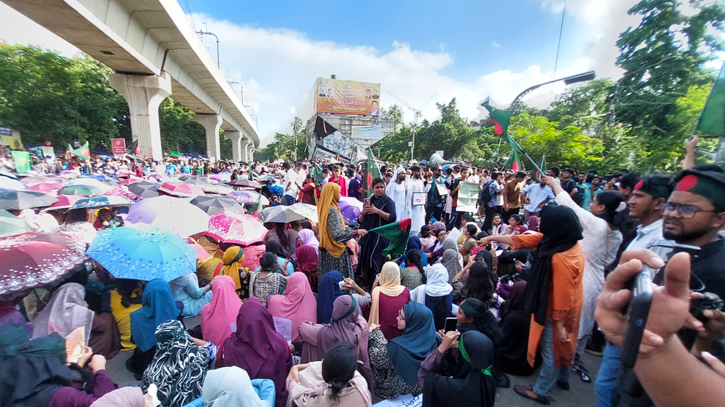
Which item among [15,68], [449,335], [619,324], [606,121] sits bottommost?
[449,335]

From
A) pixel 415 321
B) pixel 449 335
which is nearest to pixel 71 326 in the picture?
pixel 415 321

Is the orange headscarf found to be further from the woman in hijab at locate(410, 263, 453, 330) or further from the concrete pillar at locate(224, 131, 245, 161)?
the concrete pillar at locate(224, 131, 245, 161)

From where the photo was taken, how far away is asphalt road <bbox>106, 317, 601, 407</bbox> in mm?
2857

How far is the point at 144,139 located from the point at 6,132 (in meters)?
17.3

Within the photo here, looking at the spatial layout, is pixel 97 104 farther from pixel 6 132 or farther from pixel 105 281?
pixel 105 281

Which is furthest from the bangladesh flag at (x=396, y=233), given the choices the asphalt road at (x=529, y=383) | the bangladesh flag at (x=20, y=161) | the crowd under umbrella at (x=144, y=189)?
the bangladesh flag at (x=20, y=161)

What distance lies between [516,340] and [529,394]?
0.53 metres

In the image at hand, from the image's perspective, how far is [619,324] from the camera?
85 centimetres

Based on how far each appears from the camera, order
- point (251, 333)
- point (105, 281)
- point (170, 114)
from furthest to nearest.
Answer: point (170, 114)
point (105, 281)
point (251, 333)

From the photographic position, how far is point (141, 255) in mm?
3119

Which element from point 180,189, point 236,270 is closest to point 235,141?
point 180,189

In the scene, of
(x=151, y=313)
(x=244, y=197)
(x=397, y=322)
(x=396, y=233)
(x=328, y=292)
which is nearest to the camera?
(x=151, y=313)

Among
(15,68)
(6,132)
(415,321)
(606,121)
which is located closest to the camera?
(415,321)

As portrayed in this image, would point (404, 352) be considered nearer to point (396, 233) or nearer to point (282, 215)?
point (396, 233)
